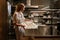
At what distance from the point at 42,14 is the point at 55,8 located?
1.12ft

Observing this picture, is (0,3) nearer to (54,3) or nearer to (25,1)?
(54,3)

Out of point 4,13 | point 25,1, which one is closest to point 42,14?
point 25,1

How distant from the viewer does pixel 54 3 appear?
2916mm

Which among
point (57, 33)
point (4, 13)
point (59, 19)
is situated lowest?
point (57, 33)

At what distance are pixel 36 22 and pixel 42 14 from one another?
11.0 inches

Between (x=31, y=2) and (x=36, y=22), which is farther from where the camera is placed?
(x=31, y=2)

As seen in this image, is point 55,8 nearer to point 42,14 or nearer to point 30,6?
point 42,14

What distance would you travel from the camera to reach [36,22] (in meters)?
2.98

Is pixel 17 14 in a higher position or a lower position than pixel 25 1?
lower

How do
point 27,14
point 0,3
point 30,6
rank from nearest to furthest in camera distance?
point 0,3
point 27,14
point 30,6

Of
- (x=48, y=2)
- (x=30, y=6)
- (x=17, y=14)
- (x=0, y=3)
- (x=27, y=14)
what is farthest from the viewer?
(x=30, y=6)

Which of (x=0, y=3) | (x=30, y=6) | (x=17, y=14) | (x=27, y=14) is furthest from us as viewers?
(x=30, y=6)

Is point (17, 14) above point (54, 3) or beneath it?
beneath

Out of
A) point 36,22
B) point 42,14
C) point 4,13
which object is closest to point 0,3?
point 4,13
